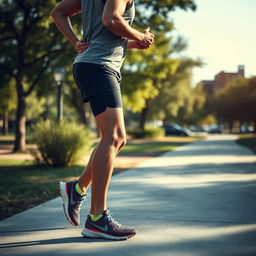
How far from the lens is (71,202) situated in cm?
320

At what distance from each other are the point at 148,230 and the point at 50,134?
6.45 m

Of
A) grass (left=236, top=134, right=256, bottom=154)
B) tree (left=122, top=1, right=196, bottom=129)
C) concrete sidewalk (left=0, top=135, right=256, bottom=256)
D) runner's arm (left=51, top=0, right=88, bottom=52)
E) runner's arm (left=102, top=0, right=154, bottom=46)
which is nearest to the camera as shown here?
concrete sidewalk (left=0, top=135, right=256, bottom=256)

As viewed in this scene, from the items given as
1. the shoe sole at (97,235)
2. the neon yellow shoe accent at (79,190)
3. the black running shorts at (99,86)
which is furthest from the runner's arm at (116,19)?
the shoe sole at (97,235)

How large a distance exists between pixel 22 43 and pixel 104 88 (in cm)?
1416

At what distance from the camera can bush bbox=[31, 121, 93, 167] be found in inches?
364

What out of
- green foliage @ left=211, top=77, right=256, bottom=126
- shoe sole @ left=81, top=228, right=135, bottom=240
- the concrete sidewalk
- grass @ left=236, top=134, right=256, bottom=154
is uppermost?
green foliage @ left=211, top=77, right=256, bottom=126

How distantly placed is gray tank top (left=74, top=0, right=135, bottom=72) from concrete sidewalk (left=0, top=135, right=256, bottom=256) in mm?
1338

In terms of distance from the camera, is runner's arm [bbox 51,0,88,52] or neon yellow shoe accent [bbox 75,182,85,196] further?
runner's arm [bbox 51,0,88,52]

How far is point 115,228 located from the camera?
3006 millimetres

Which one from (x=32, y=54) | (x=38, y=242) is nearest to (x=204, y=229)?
(x=38, y=242)

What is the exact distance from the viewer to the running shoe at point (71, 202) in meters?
3.17

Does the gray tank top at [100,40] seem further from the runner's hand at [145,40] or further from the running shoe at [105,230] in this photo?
the running shoe at [105,230]

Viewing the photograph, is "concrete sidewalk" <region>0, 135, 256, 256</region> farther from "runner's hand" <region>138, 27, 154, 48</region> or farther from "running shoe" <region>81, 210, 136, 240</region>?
"runner's hand" <region>138, 27, 154, 48</region>

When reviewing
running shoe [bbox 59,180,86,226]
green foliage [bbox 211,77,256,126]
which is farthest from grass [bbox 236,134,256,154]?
running shoe [bbox 59,180,86,226]
